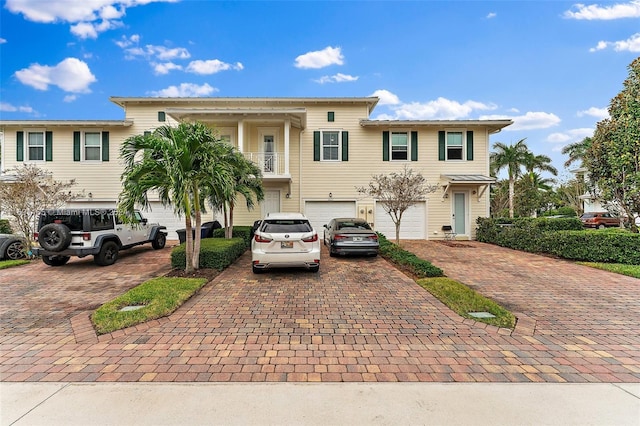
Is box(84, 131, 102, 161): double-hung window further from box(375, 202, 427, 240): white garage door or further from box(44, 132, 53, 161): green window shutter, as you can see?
box(375, 202, 427, 240): white garage door

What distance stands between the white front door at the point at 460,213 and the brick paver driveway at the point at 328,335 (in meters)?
8.60

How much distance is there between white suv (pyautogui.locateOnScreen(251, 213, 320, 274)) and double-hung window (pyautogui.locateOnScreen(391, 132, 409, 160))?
10.2 metres

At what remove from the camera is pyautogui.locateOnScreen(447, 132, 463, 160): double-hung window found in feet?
53.1

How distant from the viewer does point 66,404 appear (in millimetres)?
2748

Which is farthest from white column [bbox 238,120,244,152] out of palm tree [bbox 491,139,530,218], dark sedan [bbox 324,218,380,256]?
palm tree [bbox 491,139,530,218]

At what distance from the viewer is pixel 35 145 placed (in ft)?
50.3

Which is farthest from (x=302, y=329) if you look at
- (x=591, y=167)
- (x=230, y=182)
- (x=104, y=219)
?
(x=591, y=167)

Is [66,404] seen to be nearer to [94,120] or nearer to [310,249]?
[310,249]

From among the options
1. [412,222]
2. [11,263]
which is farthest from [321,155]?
[11,263]

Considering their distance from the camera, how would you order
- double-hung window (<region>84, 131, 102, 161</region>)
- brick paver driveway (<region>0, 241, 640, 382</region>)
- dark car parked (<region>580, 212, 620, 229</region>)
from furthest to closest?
dark car parked (<region>580, 212, 620, 229</region>) < double-hung window (<region>84, 131, 102, 161</region>) < brick paver driveway (<region>0, 241, 640, 382</region>)

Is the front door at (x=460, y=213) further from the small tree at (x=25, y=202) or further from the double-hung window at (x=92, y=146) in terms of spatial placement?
the double-hung window at (x=92, y=146)

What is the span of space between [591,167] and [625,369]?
11.1 m

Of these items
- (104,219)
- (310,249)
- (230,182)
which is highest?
(230,182)

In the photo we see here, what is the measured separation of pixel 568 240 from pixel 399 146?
8.52 m
